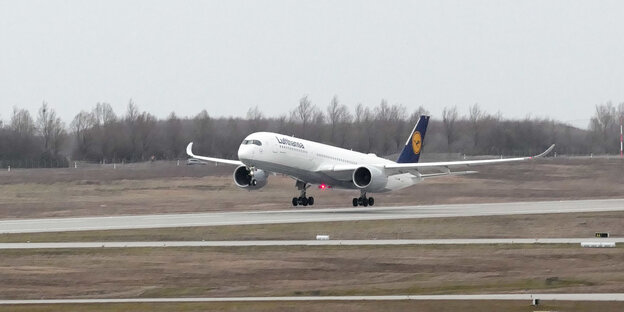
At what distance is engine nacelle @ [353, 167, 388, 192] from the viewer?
63.2 m

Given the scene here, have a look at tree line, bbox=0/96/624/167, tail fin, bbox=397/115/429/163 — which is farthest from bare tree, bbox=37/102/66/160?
tail fin, bbox=397/115/429/163

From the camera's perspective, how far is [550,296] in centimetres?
2769

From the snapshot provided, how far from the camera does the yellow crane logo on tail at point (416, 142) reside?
71.8m

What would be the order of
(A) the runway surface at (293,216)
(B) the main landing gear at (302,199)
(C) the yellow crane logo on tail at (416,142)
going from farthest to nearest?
(C) the yellow crane logo on tail at (416,142) < (B) the main landing gear at (302,199) < (A) the runway surface at (293,216)

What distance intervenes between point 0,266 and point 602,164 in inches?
3202

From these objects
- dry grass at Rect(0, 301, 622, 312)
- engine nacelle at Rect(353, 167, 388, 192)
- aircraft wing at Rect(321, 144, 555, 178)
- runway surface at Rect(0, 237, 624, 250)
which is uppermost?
aircraft wing at Rect(321, 144, 555, 178)

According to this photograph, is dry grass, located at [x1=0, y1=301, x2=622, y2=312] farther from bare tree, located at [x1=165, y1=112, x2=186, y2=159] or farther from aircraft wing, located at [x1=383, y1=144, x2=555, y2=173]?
bare tree, located at [x1=165, y1=112, x2=186, y2=159]

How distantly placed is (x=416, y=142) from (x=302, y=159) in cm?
1223

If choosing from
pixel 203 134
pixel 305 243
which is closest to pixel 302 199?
pixel 305 243

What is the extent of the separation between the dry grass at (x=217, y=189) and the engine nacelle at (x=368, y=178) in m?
6.38

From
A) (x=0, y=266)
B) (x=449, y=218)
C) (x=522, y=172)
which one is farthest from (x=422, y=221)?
(x=522, y=172)

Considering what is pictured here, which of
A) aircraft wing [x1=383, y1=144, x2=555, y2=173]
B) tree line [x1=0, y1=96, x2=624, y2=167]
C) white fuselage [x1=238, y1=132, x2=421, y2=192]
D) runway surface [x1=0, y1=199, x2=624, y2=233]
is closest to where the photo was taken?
runway surface [x1=0, y1=199, x2=624, y2=233]

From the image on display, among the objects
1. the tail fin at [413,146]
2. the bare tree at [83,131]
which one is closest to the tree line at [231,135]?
the bare tree at [83,131]

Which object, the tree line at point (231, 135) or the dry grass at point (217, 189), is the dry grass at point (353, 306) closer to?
the dry grass at point (217, 189)
